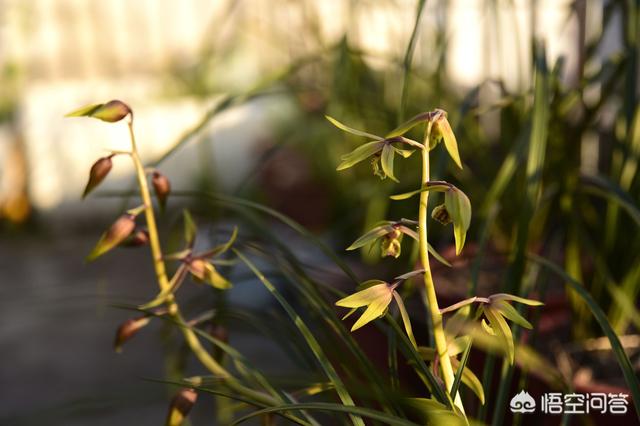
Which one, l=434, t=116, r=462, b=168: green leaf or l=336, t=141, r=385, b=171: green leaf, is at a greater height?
l=434, t=116, r=462, b=168: green leaf

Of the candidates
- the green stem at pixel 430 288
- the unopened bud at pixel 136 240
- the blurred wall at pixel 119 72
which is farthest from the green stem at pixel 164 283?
the blurred wall at pixel 119 72

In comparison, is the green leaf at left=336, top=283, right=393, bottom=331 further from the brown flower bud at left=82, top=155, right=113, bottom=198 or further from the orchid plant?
the brown flower bud at left=82, top=155, right=113, bottom=198

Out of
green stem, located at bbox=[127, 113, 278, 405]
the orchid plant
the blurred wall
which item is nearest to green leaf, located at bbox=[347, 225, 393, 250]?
the orchid plant

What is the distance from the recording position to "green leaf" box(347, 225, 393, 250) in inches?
17.1

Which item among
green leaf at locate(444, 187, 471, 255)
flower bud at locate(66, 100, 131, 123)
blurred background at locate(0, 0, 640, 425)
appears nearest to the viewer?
green leaf at locate(444, 187, 471, 255)

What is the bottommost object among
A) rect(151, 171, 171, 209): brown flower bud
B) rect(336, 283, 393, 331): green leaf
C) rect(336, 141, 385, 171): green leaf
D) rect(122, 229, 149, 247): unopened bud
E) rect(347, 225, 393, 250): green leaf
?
rect(122, 229, 149, 247): unopened bud

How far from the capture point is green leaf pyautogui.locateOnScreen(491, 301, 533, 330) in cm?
43

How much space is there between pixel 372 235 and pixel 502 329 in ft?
A: 0.28

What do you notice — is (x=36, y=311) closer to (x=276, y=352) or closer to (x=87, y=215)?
(x=276, y=352)

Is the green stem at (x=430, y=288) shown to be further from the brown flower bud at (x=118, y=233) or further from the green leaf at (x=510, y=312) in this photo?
the brown flower bud at (x=118, y=233)

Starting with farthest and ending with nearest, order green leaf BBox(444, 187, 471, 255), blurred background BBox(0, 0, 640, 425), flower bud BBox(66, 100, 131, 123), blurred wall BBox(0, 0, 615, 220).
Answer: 1. blurred wall BBox(0, 0, 615, 220)
2. blurred background BBox(0, 0, 640, 425)
3. flower bud BBox(66, 100, 131, 123)
4. green leaf BBox(444, 187, 471, 255)

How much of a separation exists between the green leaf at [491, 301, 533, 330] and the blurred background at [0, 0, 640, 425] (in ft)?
0.79

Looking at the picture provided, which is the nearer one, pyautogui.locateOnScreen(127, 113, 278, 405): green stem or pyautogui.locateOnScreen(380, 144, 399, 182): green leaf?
pyautogui.locateOnScreen(380, 144, 399, 182): green leaf

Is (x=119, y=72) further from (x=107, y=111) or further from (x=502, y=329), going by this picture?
(x=502, y=329)
